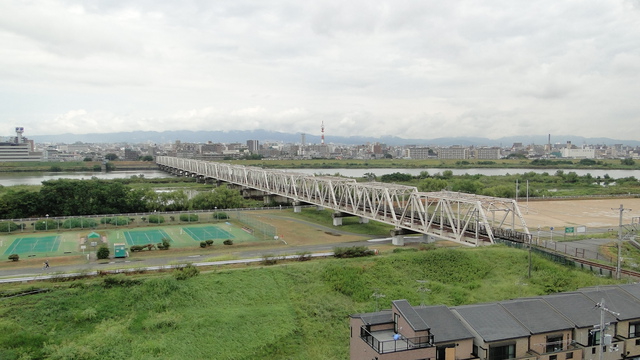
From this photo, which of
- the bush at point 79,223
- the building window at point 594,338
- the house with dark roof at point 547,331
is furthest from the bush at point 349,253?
the bush at point 79,223

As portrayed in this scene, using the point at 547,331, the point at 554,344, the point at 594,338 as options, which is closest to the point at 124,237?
the point at 547,331

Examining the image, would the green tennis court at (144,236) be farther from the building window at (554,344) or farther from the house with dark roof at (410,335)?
the building window at (554,344)

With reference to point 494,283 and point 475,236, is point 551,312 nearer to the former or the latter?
point 494,283

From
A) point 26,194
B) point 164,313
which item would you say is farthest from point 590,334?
point 26,194

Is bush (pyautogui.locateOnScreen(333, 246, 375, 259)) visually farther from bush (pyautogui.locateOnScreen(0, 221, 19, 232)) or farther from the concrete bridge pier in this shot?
bush (pyautogui.locateOnScreen(0, 221, 19, 232))

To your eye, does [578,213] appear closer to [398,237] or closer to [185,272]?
[398,237]

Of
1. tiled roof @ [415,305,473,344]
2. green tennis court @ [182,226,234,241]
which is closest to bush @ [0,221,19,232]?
green tennis court @ [182,226,234,241]

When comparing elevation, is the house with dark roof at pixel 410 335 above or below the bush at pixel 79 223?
above
